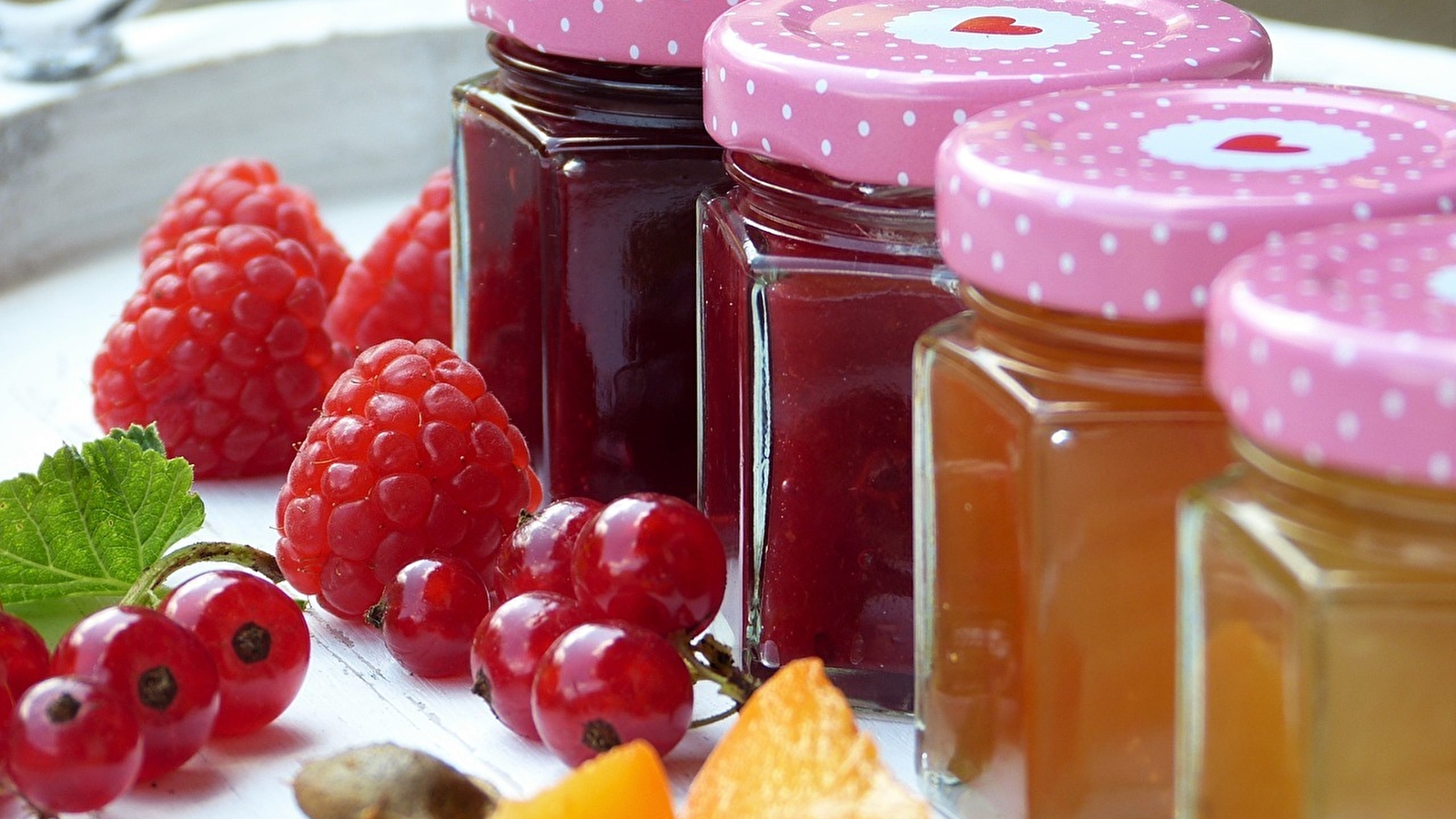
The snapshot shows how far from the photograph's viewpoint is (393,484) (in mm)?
749

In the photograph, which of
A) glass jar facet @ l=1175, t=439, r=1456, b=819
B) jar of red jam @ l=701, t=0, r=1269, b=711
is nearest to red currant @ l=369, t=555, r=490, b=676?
jar of red jam @ l=701, t=0, r=1269, b=711

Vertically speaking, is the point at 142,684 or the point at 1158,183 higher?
the point at 1158,183

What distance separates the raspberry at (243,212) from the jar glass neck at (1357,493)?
706mm

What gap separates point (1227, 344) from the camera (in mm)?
462

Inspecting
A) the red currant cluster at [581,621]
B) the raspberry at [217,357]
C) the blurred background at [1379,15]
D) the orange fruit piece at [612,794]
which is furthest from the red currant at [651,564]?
the blurred background at [1379,15]

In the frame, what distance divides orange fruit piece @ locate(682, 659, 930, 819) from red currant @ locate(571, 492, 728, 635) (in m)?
0.08

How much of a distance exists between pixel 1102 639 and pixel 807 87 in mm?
225

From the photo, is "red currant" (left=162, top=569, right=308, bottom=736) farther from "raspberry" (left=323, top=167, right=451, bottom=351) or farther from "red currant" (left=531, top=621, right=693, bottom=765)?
"raspberry" (left=323, top=167, right=451, bottom=351)

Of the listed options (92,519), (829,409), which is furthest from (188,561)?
(829,409)

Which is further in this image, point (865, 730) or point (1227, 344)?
point (865, 730)

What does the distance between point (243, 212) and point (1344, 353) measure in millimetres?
781

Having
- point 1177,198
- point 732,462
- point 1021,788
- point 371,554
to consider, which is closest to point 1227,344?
point 1177,198

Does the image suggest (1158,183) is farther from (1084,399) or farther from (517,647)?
(517,647)

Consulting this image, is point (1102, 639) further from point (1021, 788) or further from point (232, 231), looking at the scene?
point (232, 231)
